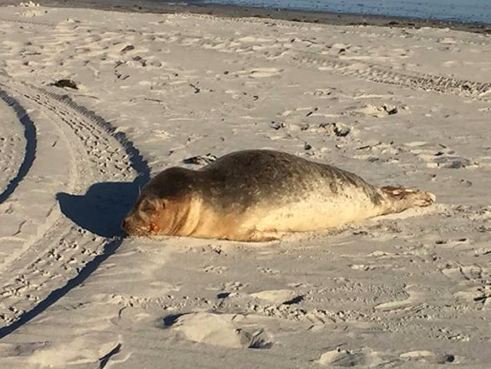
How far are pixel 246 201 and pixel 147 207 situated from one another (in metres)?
0.51

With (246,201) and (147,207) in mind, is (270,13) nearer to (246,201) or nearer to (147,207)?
(246,201)

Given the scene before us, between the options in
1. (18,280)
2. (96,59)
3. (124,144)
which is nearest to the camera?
(18,280)

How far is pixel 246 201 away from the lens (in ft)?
16.3

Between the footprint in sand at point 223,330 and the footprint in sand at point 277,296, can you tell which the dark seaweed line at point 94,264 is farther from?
the footprint in sand at point 277,296

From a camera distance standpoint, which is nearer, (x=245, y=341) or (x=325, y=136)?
(x=245, y=341)

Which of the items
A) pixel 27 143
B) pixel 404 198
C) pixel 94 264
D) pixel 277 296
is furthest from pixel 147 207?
pixel 27 143

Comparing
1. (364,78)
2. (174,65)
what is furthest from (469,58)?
(174,65)

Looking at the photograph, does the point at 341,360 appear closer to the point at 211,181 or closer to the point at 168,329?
the point at 168,329

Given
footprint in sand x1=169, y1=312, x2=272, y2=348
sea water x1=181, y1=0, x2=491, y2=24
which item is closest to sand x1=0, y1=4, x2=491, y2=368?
footprint in sand x1=169, y1=312, x2=272, y2=348

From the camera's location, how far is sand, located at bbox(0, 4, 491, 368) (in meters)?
3.70

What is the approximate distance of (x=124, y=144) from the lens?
6977mm

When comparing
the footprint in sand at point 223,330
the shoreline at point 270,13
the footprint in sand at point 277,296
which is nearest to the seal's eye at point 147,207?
the footprint in sand at point 277,296

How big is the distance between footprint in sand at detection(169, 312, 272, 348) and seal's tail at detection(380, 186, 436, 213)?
1.83 meters

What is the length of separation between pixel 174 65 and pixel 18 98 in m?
2.44
